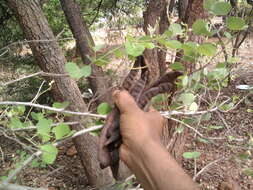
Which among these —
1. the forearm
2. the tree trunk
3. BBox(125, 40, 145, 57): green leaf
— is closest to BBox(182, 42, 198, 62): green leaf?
BBox(125, 40, 145, 57): green leaf

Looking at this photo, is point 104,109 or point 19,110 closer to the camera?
point 104,109

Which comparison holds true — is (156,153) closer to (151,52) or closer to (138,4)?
(151,52)

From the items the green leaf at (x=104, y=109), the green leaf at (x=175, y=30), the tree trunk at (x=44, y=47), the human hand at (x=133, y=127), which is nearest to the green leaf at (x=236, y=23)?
the green leaf at (x=175, y=30)

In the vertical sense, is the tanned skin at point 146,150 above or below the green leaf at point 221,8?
below

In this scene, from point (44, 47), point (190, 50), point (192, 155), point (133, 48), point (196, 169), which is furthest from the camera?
point (196, 169)

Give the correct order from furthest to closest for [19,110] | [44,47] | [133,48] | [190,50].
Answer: [44,47] → [19,110] → [190,50] → [133,48]

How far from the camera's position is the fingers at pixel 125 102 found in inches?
37.9

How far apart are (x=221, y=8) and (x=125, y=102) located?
0.44 m

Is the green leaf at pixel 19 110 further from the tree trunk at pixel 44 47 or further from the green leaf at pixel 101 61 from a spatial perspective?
the tree trunk at pixel 44 47

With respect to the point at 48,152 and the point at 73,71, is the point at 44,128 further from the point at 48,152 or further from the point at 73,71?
the point at 73,71

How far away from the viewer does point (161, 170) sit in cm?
96

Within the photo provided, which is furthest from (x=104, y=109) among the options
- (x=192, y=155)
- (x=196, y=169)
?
(x=196, y=169)

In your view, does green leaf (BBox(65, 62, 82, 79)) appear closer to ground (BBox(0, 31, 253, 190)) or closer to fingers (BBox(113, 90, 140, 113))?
fingers (BBox(113, 90, 140, 113))

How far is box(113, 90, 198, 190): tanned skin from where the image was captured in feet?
3.13
